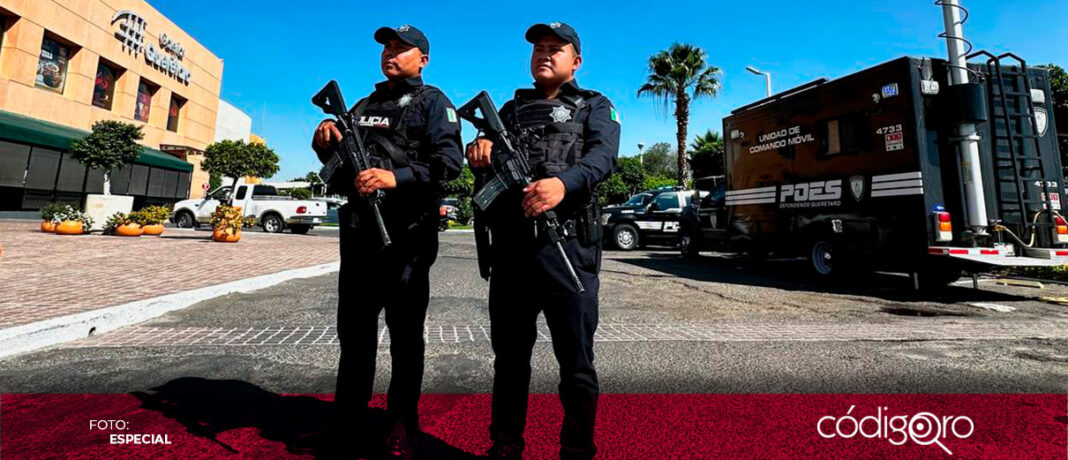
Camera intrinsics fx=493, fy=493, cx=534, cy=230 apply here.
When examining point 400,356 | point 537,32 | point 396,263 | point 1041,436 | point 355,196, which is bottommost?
point 1041,436

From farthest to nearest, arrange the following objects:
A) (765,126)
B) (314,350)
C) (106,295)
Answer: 1. (765,126)
2. (106,295)
3. (314,350)

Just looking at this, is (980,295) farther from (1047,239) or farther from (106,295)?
(106,295)

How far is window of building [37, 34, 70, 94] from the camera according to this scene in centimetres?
2058

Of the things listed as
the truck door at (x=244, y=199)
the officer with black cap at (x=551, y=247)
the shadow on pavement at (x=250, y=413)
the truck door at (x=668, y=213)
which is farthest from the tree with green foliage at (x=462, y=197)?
the officer with black cap at (x=551, y=247)

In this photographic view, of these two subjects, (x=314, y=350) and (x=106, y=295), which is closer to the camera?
(x=314, y=350)

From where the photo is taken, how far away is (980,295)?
21.6 ft

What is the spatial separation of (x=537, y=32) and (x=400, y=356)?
142 cm

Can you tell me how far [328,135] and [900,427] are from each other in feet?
9.71

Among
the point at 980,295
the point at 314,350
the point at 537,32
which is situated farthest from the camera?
the point at 980,295

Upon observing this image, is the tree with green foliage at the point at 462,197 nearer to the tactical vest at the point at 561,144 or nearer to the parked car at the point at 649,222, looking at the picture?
the parked car at the point at 649,222

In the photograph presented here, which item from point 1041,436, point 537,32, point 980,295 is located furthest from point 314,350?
point 980,295

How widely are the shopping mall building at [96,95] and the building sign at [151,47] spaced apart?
5 cm

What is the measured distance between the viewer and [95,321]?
3.93 meters

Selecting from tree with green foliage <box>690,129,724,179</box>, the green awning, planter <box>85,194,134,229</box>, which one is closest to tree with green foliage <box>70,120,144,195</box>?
the green awning
